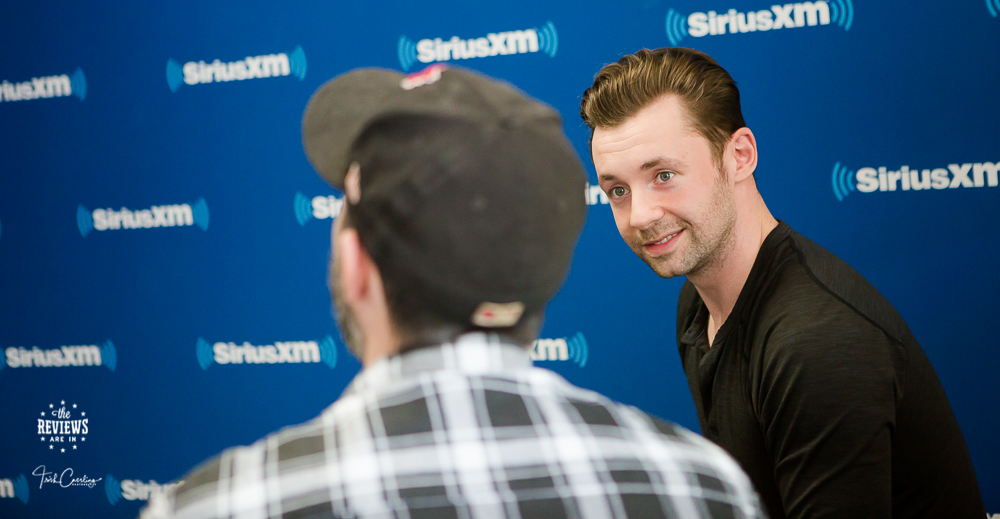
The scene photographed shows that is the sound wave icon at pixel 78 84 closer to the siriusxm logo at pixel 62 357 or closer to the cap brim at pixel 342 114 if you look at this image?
the siriusxm logo at pixel 62 357

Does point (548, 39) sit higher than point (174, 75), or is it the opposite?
point (174, 75)

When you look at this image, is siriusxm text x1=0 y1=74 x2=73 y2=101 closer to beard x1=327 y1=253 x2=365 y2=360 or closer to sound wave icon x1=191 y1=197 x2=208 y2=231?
sound wave icon x1=191 y1=197 x2=208 y2=231

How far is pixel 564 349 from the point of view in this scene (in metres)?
2.09

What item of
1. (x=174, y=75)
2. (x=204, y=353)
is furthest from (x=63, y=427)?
(x=174, y=75)

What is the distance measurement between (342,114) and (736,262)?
87cm

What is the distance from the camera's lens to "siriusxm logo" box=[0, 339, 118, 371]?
247cm

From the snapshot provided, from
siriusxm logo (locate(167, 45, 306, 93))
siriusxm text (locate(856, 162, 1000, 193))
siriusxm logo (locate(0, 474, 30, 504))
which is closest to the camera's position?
siriusxm text (locate(856, 162, 1000, 193))

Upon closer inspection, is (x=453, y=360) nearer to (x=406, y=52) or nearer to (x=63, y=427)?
(x=406, y=52)

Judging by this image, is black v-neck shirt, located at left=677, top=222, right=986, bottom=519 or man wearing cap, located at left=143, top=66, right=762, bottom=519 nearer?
man wearing cap, located at left=143, top=66, right=762, bottom=519

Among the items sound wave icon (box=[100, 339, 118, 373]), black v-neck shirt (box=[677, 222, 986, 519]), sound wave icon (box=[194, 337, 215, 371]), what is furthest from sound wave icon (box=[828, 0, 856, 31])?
sound wave icon (box=[100, 339, 118, 373])

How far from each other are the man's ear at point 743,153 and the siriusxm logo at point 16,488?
2.62 m

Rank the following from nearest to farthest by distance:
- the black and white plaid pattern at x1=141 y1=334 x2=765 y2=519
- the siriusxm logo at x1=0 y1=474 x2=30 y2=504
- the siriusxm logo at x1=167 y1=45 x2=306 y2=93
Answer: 1. the black and white plaid pattern at x1=141 y1=334 x2=765 y2=519
2. the siriusxm logo at x1=167 y1=45 x2=306 y2=93
3. the siriusxm logo at x1=0 y1=474 x2=30 y2=504

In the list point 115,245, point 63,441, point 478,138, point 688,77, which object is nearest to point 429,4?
point 688,77

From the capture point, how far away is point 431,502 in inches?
21.1
